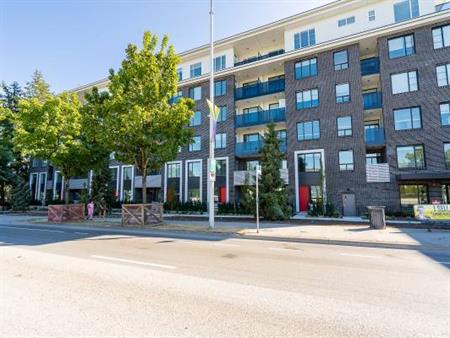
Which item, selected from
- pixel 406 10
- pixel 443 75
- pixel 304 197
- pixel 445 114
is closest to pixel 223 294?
pixel 304 197

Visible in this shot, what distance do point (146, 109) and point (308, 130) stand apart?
1599 cm

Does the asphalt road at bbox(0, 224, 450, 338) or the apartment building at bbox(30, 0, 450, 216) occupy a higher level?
the apartment building at bbox(30, 0, 450, 216)

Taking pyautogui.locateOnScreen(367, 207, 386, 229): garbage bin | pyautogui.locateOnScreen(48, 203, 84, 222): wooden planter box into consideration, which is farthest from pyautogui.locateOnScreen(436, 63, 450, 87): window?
pyautogui.locateOnScreen(48, 203, 84, 222): wooden planter box

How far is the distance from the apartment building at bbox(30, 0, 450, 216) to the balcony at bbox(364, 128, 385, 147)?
78 millimetres

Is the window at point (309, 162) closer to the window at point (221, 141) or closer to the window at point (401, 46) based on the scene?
the window at point (221, 141)

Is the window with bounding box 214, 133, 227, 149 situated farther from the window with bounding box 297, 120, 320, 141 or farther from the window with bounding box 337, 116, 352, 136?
the window with bounding box 337, 116, 352, 136

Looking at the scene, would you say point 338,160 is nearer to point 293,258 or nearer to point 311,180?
point 311,180

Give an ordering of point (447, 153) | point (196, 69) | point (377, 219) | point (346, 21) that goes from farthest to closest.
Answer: point (196, 69)
point (346, 21)
point (447, 153)
point (377, 219)

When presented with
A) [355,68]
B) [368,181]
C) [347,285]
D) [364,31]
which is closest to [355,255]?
[347,285]

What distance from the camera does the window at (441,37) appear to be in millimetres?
22047

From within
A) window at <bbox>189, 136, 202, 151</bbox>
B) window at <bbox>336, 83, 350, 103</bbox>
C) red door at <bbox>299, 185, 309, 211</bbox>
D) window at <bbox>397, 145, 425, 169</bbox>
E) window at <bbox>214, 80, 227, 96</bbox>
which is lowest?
red door at <bbox>299, 185, 309, 211</bbox>

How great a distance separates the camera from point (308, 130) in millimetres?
26281

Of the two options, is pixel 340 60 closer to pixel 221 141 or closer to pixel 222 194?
pixel 221 141

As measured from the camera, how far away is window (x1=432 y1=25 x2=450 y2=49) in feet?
72.3
